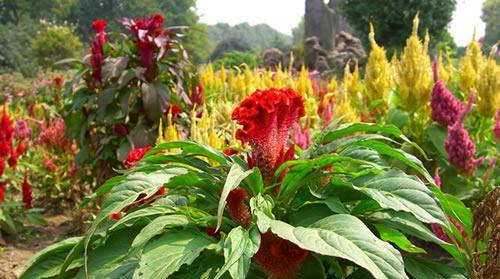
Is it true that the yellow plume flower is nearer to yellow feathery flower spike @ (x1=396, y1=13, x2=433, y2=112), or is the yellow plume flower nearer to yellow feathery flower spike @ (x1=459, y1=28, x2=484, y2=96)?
yellow feathery flower spike @ (x1=459, y1=28, x2=484, y2=96)

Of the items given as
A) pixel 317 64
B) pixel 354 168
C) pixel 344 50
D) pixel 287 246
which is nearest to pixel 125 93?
pixel 354 168

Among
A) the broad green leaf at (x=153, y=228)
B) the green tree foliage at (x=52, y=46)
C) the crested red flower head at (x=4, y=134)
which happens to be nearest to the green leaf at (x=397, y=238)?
the broad green leaf at (x=153, y=228)

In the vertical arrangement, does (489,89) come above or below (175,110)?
above

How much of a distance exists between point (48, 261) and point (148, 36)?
2466 mm

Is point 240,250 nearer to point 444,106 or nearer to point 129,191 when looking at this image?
point 129,191

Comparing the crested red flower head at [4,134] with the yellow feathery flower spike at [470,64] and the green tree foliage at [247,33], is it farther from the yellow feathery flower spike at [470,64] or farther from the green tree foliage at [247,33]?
the green tree foliage at [247,33]

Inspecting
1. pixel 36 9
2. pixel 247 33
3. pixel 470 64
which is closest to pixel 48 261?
pixel 470 64

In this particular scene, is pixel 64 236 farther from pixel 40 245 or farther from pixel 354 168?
pixel 354 168

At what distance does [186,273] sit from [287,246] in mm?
279

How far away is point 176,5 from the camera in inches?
2288

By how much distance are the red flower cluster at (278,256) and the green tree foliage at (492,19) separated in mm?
60097

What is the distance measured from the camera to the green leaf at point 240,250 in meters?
1.14

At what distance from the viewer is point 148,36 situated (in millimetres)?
3861

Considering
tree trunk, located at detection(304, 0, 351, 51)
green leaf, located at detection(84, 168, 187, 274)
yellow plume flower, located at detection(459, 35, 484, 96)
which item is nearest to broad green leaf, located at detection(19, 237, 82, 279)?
green leaf, located at detection(84, 168, 187, 274)
